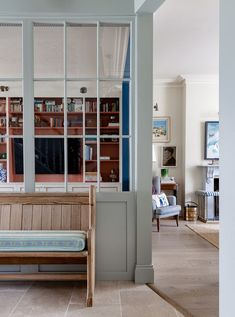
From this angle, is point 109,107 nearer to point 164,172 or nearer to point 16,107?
point 16,107

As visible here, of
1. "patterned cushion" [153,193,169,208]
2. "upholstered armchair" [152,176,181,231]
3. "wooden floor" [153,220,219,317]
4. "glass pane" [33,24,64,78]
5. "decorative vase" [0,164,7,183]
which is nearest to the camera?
"wooden floor" [153,220,219,317]

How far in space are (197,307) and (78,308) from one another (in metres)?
0.97

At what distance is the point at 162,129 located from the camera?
6992 mm

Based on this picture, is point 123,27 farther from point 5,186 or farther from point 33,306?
point 33,306

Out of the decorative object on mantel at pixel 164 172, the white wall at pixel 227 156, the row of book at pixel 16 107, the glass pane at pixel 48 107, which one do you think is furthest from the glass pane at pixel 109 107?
the decorative object on mantel at pixel 164 172

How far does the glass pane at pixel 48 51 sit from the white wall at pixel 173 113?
4068 mm

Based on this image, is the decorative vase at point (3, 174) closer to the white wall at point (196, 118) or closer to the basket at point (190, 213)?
the basket at point (190, 213)

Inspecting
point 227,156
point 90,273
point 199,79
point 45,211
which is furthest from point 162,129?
point 227,156

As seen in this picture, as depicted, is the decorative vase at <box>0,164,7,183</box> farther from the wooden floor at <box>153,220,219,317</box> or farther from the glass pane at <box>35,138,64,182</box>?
the wooden floor at <box>153,220,219,317</box>

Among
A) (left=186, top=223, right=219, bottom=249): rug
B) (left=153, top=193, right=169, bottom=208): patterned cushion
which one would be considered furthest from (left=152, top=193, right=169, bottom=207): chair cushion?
(left=186, top=223, right=219, bottom=249): rug

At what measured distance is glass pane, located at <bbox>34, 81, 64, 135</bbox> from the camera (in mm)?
3156

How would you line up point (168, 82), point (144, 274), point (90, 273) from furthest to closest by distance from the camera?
point (168, 82) < point (144, 274) < point (90, 273)

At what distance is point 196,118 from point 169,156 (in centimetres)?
100

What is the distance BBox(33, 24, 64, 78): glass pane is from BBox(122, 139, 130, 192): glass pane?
937 millimetres
